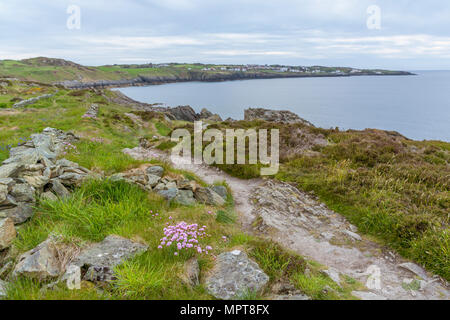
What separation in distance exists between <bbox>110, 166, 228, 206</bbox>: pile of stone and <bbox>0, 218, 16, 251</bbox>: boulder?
283cm

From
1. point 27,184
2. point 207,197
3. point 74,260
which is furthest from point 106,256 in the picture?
point 207,197

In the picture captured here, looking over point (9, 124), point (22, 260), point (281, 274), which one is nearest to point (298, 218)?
point (281, 274)

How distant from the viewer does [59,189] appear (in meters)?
6.75

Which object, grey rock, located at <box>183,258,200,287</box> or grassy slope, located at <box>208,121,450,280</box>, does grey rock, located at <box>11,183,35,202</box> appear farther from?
grassy slope, located at <box>208,121,450,280</box>

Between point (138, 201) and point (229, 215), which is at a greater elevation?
point (138, 201)

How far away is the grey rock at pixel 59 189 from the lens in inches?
263

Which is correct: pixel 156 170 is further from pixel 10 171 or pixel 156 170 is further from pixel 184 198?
pixel 10 171

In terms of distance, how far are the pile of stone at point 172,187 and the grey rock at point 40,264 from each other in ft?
11.1

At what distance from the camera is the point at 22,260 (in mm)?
4207

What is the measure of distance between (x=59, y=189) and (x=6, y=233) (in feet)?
6.79

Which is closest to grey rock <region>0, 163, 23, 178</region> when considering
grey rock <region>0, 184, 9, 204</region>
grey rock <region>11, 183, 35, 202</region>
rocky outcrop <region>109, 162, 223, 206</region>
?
grey rock <region>11, 183, 35, 202</region>

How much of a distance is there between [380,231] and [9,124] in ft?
75.7

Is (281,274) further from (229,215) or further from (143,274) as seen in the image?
(229,215)
